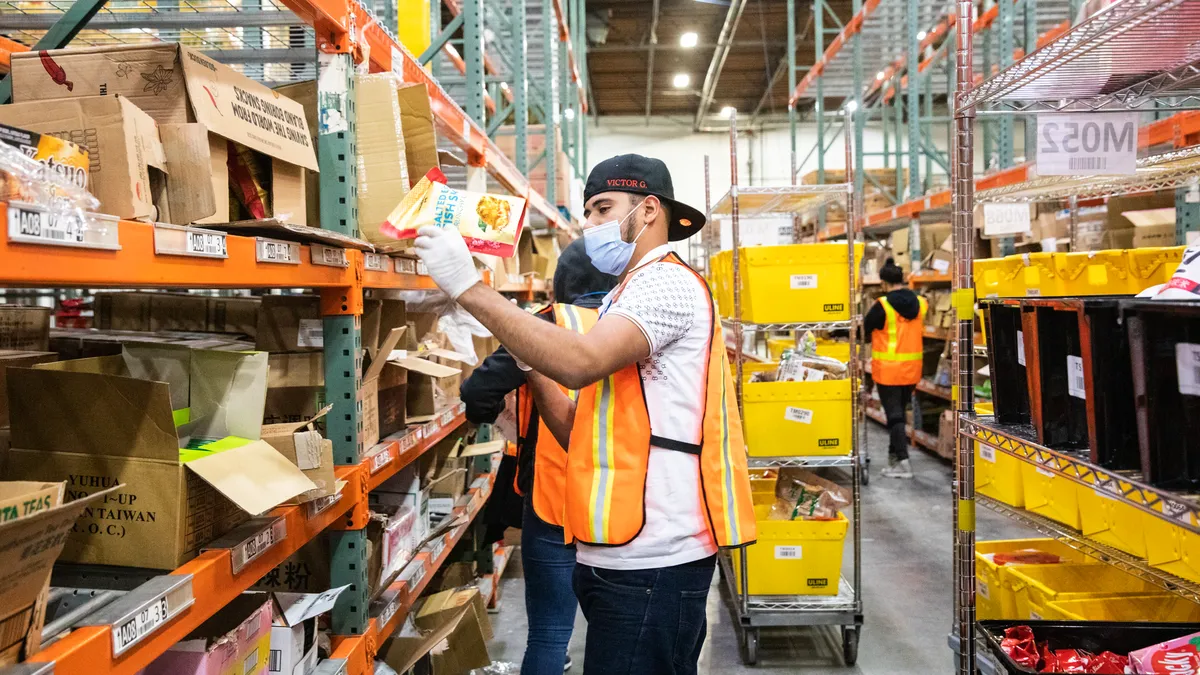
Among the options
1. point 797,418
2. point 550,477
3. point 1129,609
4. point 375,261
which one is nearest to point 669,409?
point 550,477

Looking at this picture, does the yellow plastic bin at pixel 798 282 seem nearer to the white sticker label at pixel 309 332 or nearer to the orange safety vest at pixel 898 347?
the white sticker label at pixel 309 332

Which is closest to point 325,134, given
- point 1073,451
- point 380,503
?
point 380,503

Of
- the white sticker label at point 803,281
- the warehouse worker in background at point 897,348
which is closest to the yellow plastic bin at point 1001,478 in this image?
the white sticker label at point 803,281

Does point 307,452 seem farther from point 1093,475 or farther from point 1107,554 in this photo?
point 1107,554

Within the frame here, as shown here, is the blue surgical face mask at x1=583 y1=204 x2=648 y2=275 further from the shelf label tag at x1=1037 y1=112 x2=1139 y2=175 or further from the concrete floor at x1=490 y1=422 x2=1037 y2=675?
the concrete floor at x1=490 y1=422 x2=1037 y2=675

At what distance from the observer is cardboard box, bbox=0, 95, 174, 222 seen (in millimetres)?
1271

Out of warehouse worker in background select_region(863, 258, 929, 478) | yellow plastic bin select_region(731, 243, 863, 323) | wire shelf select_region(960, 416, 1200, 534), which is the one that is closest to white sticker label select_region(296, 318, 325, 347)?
wire shelf select_region(960, 416, 1200, 534)

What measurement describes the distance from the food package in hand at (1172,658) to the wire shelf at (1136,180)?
152 centimetres

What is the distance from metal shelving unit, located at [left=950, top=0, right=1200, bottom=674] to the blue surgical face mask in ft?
2.88

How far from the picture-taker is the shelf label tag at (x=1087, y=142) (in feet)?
6.68

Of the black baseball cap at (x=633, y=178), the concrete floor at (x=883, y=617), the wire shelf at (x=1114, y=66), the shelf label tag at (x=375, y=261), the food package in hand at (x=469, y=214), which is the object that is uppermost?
the wire shelf at (x=1114, y=66)

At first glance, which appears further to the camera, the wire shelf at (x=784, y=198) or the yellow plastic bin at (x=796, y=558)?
the wire shelf at (x=784, y=198)

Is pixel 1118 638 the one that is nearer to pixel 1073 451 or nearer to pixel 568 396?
pixel 1073 451

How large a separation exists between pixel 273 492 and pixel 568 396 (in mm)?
896
